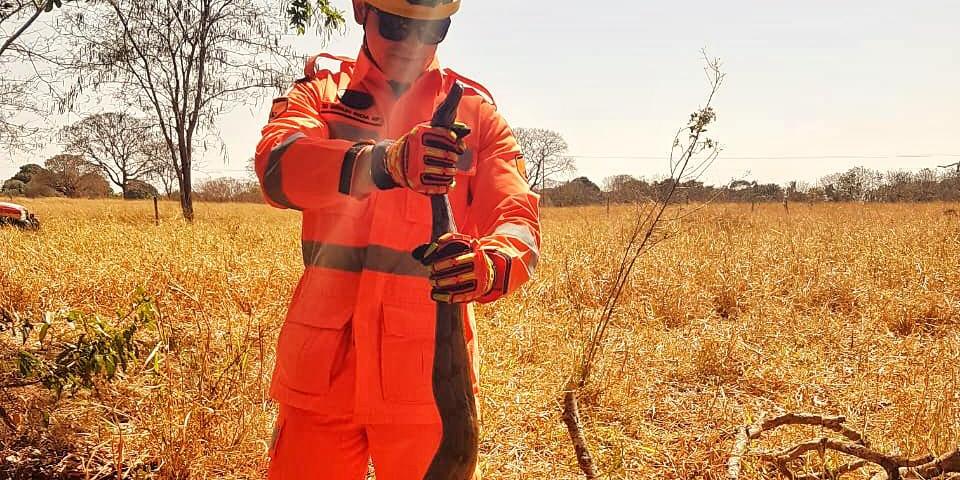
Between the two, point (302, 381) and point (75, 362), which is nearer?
point (302, 381)

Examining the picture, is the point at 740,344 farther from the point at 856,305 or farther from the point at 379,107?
the point at 379,107

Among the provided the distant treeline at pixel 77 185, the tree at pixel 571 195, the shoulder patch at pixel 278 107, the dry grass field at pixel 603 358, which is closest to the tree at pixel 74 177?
the distant treeline at pixel 77 185

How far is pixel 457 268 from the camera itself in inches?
44.7

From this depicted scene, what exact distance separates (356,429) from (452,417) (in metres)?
0.29

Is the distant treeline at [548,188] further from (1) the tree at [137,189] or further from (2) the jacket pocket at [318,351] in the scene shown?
(2) the jacket pocket at [318,351]

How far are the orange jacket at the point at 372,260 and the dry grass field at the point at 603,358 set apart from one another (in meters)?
1.30

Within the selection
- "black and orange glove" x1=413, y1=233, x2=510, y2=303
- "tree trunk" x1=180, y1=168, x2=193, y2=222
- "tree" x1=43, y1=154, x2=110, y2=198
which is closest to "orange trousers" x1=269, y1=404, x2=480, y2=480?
"black and orange glove" x1=413, y1=233, x2=510, y2=303

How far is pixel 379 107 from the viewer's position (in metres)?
1.53

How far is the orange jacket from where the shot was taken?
4.62ft

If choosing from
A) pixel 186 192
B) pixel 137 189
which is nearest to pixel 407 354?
pixel 186 192

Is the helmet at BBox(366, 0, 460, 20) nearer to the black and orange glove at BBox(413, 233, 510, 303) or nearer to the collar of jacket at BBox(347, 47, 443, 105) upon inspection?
the collar of jacket at BBox(347, 47, 443, 105)

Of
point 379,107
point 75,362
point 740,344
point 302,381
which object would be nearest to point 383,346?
point 302,381

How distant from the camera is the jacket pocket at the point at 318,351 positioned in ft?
4.68

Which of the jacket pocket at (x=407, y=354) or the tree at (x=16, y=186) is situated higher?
the tree at (x=16, y=186)
